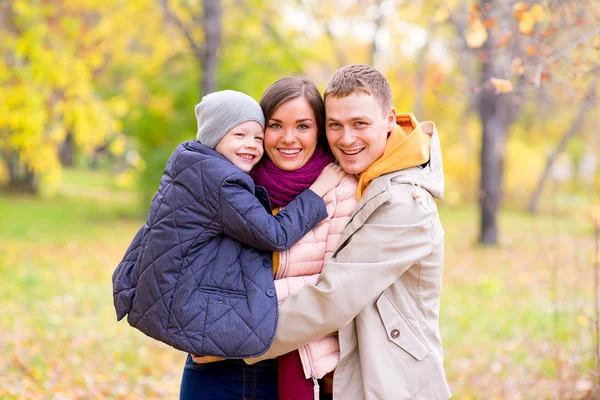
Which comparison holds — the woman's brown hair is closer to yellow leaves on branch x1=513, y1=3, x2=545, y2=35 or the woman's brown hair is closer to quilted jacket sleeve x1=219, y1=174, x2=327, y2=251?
quilted jacket sleeve x1=219, y1=174, x2=327, y2=251

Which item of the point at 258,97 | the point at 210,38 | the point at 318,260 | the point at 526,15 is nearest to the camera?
the point at 318,260

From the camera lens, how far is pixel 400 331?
2.40 metres

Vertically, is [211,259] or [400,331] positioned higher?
[211,259]

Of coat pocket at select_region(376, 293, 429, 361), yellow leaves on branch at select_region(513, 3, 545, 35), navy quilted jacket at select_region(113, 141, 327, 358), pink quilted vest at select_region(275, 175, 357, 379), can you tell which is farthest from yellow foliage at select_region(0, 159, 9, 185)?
coat pocket at select_region(376, 293, 429, 361)

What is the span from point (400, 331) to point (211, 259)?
2.47ft

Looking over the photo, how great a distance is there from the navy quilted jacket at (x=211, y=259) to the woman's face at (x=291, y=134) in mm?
226

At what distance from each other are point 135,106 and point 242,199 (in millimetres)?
14457

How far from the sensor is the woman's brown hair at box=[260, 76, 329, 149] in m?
2.56

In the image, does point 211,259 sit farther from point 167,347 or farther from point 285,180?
point 167,347

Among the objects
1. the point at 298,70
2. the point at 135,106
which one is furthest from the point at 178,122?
the point at 298,70

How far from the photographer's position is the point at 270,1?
50.2 ft

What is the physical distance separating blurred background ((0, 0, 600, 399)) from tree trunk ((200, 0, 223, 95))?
0.10ft

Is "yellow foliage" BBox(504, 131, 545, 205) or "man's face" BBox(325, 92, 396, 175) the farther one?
"yellow foliage" BBox(504, 131, 545, 205)

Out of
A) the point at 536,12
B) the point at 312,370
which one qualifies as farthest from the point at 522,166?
the point at 312,370
